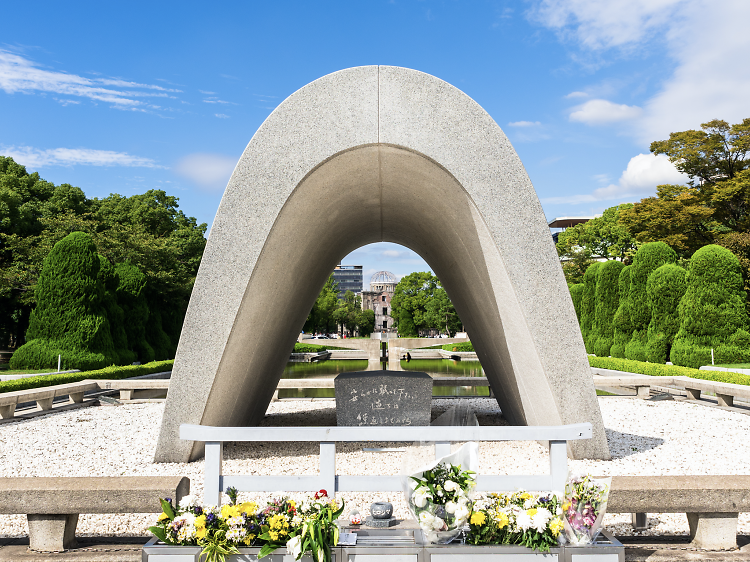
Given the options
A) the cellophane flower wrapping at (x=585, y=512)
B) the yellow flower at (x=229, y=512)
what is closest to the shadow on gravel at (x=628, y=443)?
the cellophane flower wrapping at (x=585, y=512)

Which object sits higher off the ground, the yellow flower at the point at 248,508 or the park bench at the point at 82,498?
the yellow flower at the point at 248,508

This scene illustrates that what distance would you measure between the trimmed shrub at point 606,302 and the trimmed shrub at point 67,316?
20.4 m

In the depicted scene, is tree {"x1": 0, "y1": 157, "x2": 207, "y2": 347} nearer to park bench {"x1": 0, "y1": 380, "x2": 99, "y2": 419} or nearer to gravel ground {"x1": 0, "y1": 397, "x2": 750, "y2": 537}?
park bench {"x1": 0, "y1": 380, "x2": 99, "y2": 419}

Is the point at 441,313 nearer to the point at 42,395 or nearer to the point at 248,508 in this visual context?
the point at 42,395

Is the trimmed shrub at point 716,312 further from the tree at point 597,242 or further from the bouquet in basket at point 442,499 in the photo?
the tree at point 597,242

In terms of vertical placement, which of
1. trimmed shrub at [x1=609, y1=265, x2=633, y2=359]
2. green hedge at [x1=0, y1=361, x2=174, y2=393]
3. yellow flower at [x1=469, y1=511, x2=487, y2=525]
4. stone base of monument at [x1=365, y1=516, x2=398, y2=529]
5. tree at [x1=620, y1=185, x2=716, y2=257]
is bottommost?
green hedge at [x1=0, y1=361, x2=174, y2=393]

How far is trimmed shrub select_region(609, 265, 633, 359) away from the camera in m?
21.6

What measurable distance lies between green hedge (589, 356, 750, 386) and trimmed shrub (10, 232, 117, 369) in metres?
17.5

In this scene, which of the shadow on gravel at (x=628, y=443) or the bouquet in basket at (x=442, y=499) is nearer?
the bouquet in basket at (x=442, y=499)

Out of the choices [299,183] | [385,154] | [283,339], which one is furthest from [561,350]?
[283,339]

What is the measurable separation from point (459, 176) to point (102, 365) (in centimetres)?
1709

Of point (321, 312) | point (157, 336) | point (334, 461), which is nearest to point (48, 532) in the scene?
point (334, 461)

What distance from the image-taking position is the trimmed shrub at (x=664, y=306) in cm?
1925

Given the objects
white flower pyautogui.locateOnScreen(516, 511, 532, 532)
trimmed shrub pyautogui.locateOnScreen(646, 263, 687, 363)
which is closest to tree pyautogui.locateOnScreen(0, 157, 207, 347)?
trimmed shrub pyautogui.locateOnScreen(646, 263, 687, 363)
